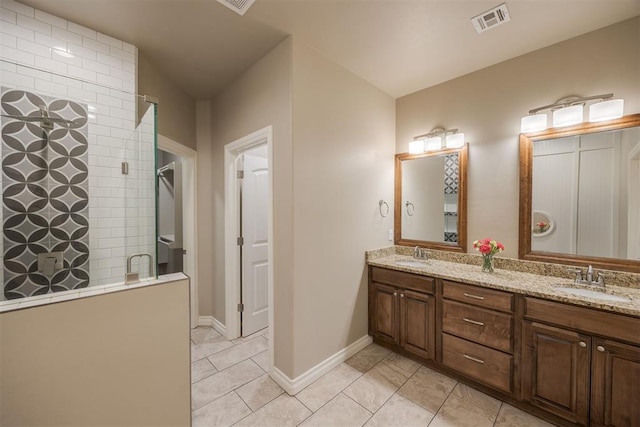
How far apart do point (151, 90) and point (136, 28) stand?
54 centimetres

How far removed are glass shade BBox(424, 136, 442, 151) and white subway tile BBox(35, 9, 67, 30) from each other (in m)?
3.19

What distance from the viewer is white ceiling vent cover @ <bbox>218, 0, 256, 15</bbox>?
5.10 feet

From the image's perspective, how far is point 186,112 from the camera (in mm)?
2787

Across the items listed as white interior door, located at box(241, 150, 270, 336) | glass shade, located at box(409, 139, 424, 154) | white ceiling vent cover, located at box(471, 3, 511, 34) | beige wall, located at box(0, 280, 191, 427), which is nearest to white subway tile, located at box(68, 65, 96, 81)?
white interior door, located at box(241, 150, 270, 336)

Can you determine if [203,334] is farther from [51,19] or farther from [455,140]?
[455,140]

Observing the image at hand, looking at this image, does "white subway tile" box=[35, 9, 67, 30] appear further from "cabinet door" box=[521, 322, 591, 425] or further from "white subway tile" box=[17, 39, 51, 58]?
"cabinet door" box=[521, 322, 591, 425]

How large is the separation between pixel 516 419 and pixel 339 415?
1228mm

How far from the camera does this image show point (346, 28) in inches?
71.9

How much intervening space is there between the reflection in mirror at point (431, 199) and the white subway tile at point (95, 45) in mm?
2885

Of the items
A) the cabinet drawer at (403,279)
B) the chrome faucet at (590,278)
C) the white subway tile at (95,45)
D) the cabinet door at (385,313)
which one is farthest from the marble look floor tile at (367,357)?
the white subway tile at (95,45)

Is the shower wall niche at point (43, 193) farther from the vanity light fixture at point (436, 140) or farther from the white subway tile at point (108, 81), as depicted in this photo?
the vanity light fixture at point (436, 140)

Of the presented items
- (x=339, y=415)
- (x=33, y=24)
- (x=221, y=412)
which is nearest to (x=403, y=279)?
(x=339, y=415)

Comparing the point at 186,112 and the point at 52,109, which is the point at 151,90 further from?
the point at 52,109

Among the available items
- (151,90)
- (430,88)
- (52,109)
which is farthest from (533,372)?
(151,90)
